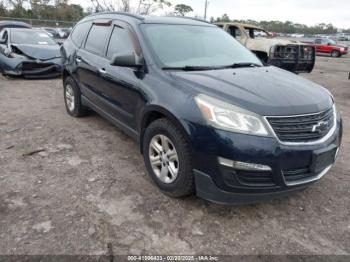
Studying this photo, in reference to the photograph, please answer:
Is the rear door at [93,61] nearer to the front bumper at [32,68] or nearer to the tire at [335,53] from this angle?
the front bumper at [32,68]

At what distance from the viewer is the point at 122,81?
3.70m

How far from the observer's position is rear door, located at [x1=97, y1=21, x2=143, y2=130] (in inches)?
138

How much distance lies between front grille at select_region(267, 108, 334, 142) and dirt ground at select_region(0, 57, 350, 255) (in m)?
0.81

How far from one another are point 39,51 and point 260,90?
811 cm

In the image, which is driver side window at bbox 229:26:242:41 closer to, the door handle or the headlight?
the door handle

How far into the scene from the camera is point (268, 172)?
8.35 feet

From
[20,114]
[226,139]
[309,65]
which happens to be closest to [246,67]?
[226,139]

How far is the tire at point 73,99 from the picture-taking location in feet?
17.3

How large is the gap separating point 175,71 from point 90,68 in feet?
5.97

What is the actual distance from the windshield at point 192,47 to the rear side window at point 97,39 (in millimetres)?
876

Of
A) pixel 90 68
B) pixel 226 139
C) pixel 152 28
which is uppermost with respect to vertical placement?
pixel 152 28

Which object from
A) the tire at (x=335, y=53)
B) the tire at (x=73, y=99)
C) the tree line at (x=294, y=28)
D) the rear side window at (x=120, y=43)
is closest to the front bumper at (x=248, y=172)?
the rear side window at (x=120, y=43)

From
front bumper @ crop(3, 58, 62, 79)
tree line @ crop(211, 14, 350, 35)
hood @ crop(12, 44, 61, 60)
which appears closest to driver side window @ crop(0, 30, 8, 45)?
hood @ crop(12, 44, 61, 60)

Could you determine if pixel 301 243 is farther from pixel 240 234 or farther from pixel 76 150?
pixel 76 150
